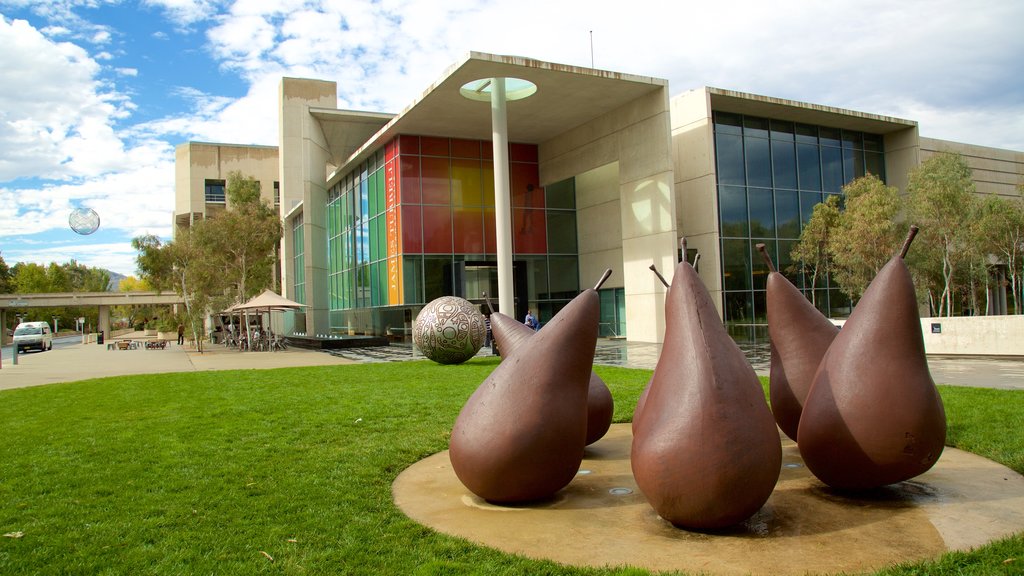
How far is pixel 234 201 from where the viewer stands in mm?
44438

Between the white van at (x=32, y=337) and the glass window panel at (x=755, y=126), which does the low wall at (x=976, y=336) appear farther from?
the white van at (x=32, y=337)

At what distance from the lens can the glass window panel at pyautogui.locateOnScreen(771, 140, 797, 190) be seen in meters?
30.8

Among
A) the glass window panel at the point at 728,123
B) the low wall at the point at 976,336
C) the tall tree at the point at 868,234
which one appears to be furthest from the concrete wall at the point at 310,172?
the low wall at the point at 976,336

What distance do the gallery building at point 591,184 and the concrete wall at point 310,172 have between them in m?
1.34

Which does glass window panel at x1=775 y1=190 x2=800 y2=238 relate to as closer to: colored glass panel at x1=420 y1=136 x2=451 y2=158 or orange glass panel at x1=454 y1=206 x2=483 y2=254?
orange glass panel at x1=454 y1=206 x2=483 y2=254

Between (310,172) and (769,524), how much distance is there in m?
38.1

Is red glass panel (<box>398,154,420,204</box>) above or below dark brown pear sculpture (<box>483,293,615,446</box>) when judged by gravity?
above

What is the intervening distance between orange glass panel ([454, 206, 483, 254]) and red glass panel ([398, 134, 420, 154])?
10.6ft

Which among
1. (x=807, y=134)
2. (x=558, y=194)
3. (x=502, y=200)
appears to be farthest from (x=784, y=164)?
(x=502, y=200)

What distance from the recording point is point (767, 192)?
30359 millimetres

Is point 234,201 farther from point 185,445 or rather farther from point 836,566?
point 836,566

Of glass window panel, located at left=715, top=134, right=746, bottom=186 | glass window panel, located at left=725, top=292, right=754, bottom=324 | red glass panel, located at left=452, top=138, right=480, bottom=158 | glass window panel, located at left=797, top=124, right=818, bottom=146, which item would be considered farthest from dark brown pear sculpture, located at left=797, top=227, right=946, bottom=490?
glass window panel, located at left=797, top=124, right=818, bottom=146

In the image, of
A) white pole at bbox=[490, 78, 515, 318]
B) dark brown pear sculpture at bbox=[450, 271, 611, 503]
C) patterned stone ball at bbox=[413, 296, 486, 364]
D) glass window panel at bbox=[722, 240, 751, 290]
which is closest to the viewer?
dark brown pear sculpture at bbox=[450, 271, 611, 503]

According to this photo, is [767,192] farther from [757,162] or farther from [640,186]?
[640,186]
